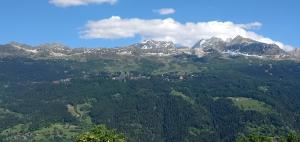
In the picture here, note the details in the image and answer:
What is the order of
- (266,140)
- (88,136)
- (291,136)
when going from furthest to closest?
(291,136) → (266,140) → (88,136)

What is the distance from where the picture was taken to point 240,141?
18675 centimetres

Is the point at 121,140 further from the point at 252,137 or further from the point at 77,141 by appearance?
the point at 252,137

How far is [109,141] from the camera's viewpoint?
139 metres

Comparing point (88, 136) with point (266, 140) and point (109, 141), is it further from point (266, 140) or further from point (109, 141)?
point (266, 140)

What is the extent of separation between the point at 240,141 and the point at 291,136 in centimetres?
2168

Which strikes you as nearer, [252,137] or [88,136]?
[88,136]

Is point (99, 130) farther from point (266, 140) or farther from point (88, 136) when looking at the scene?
point (266, 140)

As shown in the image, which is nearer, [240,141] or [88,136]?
[88,136]

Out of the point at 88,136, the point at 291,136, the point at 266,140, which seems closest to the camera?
the point at 88,136

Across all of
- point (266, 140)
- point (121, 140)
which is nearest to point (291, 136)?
point (266, 140)

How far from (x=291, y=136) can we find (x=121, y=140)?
7837cm

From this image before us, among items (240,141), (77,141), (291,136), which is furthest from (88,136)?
(291,136)

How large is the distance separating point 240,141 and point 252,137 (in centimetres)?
448

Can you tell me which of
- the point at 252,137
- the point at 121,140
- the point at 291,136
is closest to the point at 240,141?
the point at 252,137
